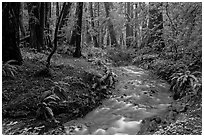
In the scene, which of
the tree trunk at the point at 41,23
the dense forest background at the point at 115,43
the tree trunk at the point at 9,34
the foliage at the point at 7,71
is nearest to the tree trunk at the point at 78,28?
the dense forest background at the point at 115,43

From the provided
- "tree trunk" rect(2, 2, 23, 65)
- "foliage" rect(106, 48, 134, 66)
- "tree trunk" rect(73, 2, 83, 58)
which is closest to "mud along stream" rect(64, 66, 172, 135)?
"tree trunk" rect(73, 2, 83, 58)

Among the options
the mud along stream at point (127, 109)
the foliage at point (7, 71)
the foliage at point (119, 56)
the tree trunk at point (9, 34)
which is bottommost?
the mud along stream at point (127, 109)

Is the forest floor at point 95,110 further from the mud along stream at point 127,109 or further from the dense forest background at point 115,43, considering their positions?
the dense forest background at point 115,43

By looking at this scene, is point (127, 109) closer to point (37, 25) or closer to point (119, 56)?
point (37, 25)

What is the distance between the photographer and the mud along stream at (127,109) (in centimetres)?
638

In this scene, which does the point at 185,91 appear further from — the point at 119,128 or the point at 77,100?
the point at 77,100

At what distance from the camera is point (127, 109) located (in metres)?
7.88

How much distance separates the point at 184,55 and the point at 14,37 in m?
8.36

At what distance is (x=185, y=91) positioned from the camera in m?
8.23

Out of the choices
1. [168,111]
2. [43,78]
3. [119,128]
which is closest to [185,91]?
[168,111]

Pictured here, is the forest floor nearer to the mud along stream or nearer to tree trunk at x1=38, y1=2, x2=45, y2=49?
the mud along stream

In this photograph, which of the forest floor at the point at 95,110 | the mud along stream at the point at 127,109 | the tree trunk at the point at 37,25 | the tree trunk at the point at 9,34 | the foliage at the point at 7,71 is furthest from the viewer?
the tree trunk at the point at 37,25

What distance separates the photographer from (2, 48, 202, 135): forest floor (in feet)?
19.2

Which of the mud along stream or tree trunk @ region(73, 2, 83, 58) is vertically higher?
tree trunk @ region(73, 2, 83, 58)
